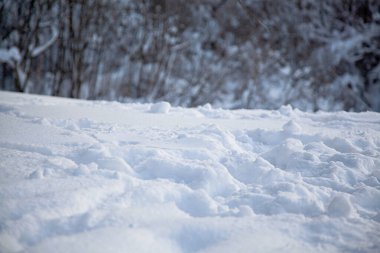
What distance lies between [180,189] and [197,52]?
9.70 metres

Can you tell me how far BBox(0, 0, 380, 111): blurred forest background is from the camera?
7699 mm

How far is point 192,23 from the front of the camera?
397 inches

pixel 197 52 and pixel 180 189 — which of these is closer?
pixel 180 189

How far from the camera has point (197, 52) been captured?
10.9m

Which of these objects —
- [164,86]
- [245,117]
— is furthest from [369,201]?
[164,86]

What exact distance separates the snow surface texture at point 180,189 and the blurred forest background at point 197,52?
18.5 feet

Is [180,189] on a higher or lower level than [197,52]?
higher

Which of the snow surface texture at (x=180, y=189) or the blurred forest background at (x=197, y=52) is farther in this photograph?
the blurred forest background at (x=197, y=52)

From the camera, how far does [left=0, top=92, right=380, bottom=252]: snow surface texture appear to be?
4.12 feet

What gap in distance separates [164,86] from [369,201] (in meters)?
8.11

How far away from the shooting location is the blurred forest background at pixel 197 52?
25.3ft

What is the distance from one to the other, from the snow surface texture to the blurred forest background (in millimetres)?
5643

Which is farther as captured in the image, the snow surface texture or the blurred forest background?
the blurred forest background

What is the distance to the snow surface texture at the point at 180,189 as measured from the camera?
1.26 meters
